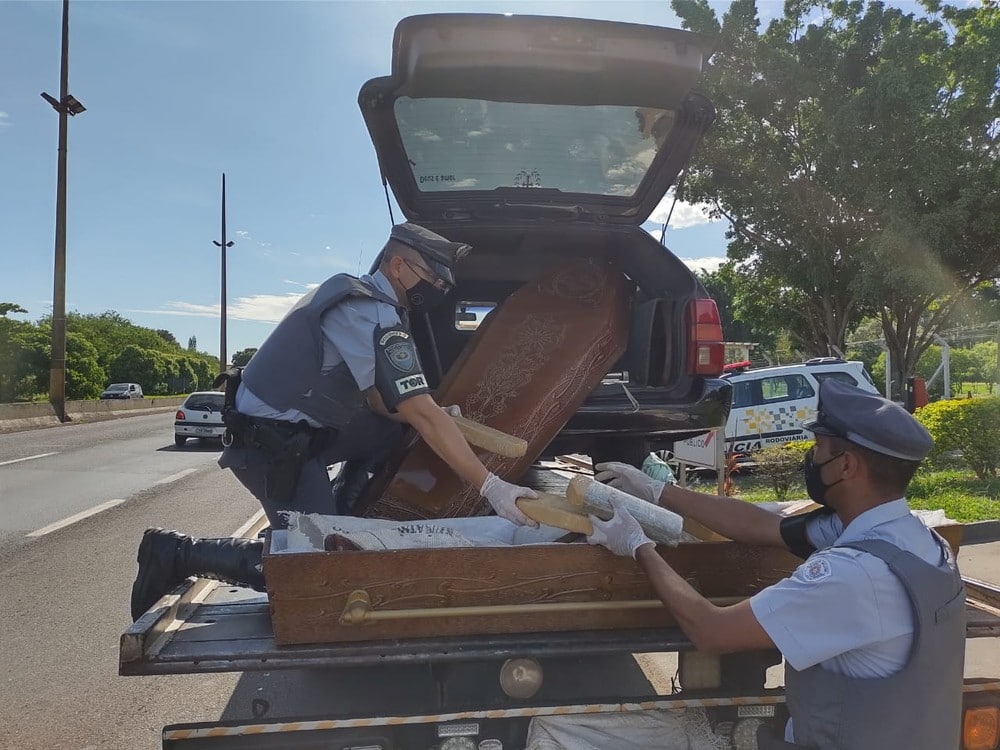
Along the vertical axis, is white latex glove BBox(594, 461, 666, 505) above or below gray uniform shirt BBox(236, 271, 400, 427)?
below

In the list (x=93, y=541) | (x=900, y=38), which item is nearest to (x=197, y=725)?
(x=93, y=541)

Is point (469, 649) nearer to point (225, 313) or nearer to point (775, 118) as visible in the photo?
point (775, 118)

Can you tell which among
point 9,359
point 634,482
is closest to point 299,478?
point 634,482

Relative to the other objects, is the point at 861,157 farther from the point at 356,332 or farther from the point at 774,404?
the point at 356,332

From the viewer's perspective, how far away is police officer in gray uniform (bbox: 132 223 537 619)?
2.43 meters

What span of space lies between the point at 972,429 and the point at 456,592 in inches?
362

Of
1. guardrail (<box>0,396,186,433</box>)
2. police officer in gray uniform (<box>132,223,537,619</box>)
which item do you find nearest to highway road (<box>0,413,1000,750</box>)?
police officer in gray uniform (<box>132,223,537,619</box>)

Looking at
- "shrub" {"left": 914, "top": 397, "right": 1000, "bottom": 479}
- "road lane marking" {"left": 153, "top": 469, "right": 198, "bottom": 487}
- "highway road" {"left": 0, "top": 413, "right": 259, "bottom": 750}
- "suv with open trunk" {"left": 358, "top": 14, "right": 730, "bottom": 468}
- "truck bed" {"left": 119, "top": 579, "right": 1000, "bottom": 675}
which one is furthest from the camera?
"road lane marking" {"left": 153, "top": 469, "right": 198, "bottom": 487}

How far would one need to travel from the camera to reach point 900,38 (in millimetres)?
13719

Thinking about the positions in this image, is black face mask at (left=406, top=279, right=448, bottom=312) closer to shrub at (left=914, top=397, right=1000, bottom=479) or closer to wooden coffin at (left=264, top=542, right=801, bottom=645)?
wooden coffin at (left=264, top=542, right=801, bottom=645)

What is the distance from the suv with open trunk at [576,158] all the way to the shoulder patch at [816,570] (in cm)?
184

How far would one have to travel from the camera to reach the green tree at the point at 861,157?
13.5m

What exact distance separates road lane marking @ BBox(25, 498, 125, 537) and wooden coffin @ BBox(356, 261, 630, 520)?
5.93m

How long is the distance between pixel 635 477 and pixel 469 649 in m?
1.17
